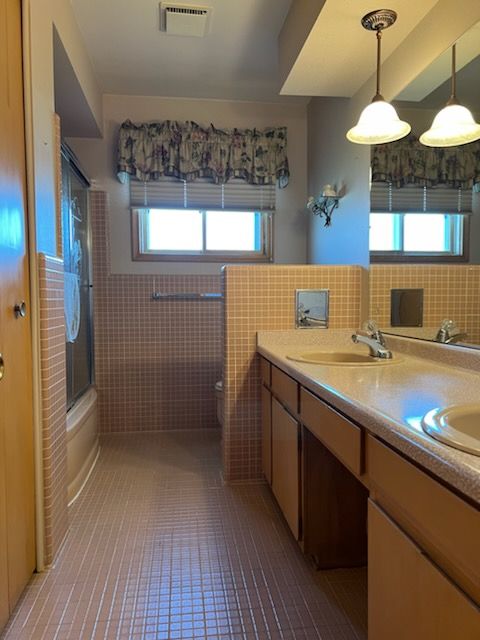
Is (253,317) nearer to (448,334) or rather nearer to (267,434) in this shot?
(267,434)

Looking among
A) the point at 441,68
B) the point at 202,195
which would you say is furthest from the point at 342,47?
the point at 202,195

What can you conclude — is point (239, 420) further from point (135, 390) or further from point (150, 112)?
point (150, 112)

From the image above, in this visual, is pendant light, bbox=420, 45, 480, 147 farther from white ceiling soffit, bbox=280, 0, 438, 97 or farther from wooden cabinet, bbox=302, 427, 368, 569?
wooden cabinet, bbox=302, 427, 368, 569

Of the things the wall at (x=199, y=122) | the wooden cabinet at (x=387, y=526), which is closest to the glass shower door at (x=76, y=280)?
the wall at (x=199, y=122)

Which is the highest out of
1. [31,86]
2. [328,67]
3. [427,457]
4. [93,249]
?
[328,67]

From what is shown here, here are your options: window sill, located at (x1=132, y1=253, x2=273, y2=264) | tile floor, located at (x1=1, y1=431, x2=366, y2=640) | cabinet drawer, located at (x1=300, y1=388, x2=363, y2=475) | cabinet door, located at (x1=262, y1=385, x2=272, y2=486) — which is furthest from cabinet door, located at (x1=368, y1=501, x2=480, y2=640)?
window sill, located at (x1=132, y1=253, x2=273, y2=264)

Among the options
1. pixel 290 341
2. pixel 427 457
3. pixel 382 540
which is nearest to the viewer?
pixel 427 457

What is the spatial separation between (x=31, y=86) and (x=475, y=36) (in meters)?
1.63

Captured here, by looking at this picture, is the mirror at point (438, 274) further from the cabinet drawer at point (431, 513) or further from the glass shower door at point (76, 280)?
the glass shower door at point (76, 280)

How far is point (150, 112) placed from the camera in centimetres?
320

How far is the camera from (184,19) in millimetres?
2256

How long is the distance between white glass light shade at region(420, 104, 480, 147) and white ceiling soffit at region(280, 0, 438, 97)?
0.49 metres

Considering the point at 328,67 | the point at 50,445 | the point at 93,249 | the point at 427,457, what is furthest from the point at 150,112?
the point at 427,457

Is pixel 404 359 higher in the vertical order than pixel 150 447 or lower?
higher
